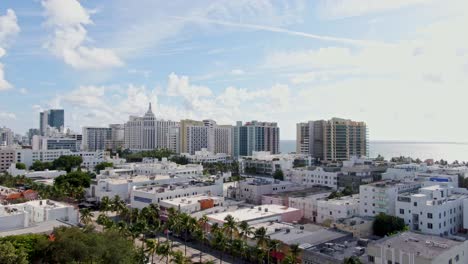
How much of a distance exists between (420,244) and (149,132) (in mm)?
145740

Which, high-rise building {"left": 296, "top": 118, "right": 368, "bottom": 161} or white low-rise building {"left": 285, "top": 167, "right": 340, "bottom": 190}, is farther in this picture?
high-rise building {"left": 296, "top": 118, "right": 368, "bottom": 161}

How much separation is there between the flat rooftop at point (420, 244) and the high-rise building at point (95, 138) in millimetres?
168383

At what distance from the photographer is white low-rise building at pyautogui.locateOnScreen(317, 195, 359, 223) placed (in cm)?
4650

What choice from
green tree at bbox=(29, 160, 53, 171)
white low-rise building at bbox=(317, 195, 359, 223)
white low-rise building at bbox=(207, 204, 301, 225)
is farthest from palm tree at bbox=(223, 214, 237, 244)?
green tree at bbox=(29, 160, 53, 171)

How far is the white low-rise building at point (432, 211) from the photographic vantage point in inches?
1564

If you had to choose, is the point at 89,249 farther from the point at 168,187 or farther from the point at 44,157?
the point at 44,157

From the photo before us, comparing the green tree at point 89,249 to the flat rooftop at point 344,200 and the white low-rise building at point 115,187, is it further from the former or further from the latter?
the white low-rise building at point 115,187

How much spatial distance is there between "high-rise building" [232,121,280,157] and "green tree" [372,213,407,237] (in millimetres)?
101161

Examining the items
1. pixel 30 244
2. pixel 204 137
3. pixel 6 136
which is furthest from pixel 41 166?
pixel 6 136

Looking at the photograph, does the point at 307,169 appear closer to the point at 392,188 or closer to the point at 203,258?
the point at 392,188

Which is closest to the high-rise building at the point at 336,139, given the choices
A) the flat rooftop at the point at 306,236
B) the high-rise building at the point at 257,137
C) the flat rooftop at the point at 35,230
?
the high-rise building at the point at 257,137

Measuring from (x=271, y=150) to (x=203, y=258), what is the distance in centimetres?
10750

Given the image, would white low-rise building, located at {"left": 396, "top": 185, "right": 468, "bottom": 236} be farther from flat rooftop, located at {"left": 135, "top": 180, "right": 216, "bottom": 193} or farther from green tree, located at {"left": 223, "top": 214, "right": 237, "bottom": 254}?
flat rooftop, located at {"left": 135, "top": 180, "right": 216, "bottom": 193}

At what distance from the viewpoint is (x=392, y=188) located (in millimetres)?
46250
